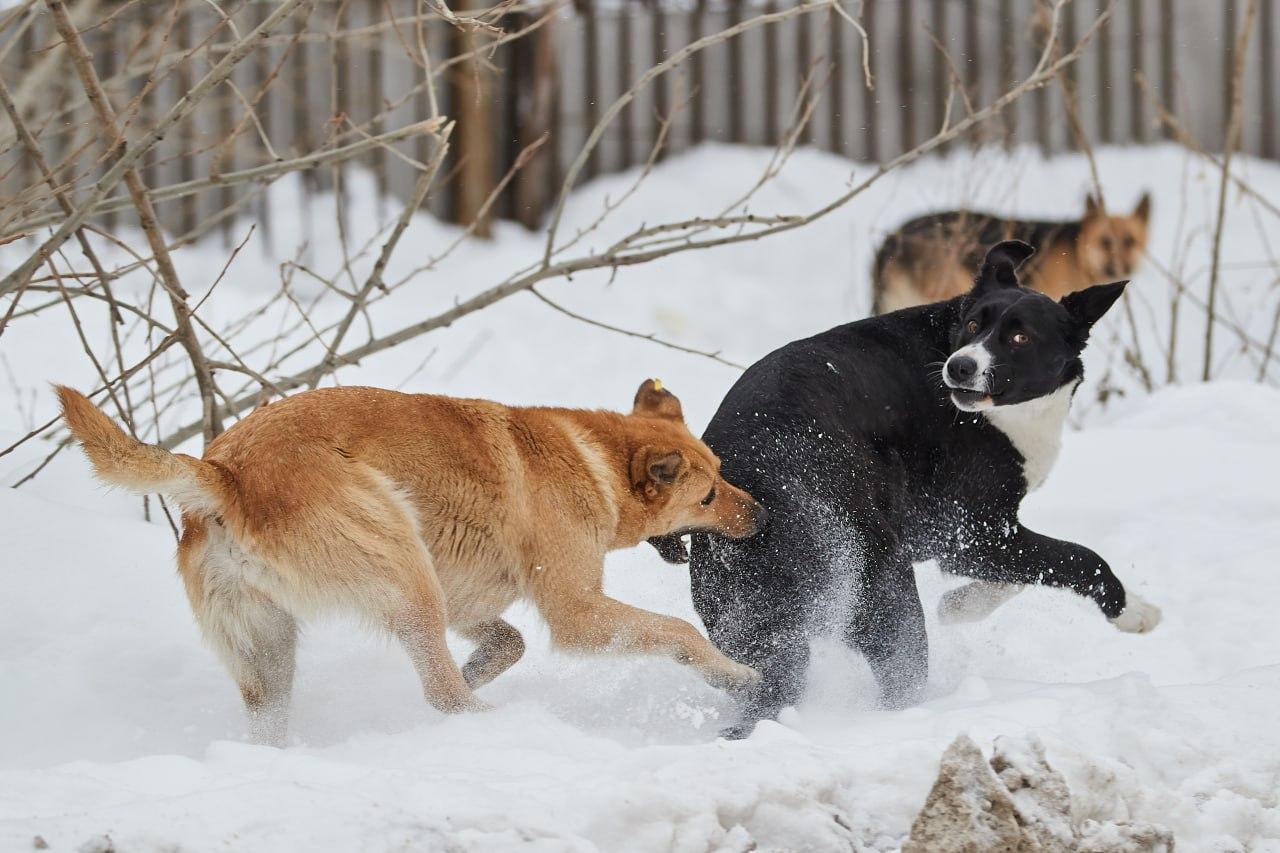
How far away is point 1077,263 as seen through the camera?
38.6ft

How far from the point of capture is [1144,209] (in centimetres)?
1200

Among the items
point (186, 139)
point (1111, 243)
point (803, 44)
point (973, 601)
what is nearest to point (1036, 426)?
point (973, 601)

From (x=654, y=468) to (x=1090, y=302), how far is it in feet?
5.43

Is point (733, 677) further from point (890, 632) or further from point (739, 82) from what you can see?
point (739, 82)

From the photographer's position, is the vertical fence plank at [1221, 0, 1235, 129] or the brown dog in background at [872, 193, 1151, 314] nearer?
the brown dog in background at [872, 193, 1151, 314]

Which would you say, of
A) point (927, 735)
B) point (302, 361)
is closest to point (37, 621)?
point (927, 735)

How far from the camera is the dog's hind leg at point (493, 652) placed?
4859 mm

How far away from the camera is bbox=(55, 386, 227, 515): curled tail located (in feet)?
12.1

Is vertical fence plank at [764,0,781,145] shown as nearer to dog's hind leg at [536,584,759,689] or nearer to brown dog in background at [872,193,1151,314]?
brown dog in background at [872,193,1151,314]

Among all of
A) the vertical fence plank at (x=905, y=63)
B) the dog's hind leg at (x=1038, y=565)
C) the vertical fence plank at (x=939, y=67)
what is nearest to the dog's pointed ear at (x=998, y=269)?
the dog's hind leg at (x=1038, y=565)

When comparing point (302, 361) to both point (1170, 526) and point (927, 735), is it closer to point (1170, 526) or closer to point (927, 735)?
point (1170, 526)

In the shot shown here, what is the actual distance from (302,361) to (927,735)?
25.0 ft

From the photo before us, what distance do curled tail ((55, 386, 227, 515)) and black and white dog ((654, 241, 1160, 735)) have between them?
1742 mm

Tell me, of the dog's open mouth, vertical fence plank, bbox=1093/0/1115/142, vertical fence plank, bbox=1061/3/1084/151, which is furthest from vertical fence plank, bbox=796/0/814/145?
the dog's open mouth
